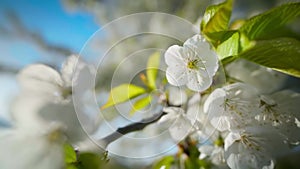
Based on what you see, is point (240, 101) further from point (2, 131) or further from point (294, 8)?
point (2, 131)

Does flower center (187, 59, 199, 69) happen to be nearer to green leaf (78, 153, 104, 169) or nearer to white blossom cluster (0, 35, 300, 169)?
white blossom cluster (0, 35, 300, 169)

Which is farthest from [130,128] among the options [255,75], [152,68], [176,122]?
[255,75]

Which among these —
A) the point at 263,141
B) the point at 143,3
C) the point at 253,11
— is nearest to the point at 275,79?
the point at 263,141

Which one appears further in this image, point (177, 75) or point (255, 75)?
point (255, 75)

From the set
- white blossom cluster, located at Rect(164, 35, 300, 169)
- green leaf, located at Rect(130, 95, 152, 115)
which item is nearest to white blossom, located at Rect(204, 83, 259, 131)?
white blossom cluster, located at Rect(164, 35, 300, 169)

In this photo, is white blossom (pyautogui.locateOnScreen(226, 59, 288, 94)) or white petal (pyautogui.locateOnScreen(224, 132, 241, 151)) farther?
white blossom (pyautogui.locateOnScreen(226, 59, 288, 94))

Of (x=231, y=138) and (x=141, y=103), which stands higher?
(x=141, y=103)

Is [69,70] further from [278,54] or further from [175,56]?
[278,54]
